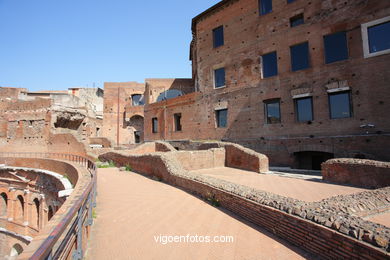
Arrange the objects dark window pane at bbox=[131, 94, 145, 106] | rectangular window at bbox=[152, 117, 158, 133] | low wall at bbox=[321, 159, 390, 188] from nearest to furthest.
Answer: low wall at bbox=[321, 159, 390, 188] → rectangular window at bbox=[152, 117, 158, 133] → dark window pane at bbox=[131, 94, 145, 106]

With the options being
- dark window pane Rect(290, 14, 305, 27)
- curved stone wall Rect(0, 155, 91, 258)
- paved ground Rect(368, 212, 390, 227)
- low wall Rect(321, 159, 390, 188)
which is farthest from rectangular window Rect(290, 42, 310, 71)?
curved stone wall Rect(0, 155, 91, 258)

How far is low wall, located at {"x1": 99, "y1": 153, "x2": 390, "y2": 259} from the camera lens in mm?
2706

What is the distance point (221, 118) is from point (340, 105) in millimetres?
8745

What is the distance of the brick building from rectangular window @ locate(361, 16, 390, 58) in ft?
0.15

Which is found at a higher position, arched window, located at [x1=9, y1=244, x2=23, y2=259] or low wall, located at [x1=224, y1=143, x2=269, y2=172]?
low wall, located at [x1=224, y1=143, x2=269, y2=172]

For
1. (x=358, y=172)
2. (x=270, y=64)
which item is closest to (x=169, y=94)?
(x=270, y=64)

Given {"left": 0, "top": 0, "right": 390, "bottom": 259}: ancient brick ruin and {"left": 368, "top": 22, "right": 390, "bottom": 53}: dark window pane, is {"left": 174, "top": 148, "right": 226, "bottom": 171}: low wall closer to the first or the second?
{"left": 0, "top": 0, "right": 390, "bottom": 259}: ancient brick ruin

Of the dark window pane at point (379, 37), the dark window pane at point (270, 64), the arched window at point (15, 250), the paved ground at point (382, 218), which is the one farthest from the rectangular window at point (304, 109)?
the arched window at point (15, 250)

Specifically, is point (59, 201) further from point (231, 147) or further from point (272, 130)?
point (272, 130)

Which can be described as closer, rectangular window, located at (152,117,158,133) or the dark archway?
the dark archway

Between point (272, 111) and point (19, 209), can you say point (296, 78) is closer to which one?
point (272, 111)

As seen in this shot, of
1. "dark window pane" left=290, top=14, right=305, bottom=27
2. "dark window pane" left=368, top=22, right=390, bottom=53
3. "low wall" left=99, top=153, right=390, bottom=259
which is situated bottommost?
"low wall" left=99, top=153, right=390, bottom=259

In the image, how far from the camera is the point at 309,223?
3.30m

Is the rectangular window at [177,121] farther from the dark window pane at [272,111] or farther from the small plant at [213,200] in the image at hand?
the small plant at [213,200]
